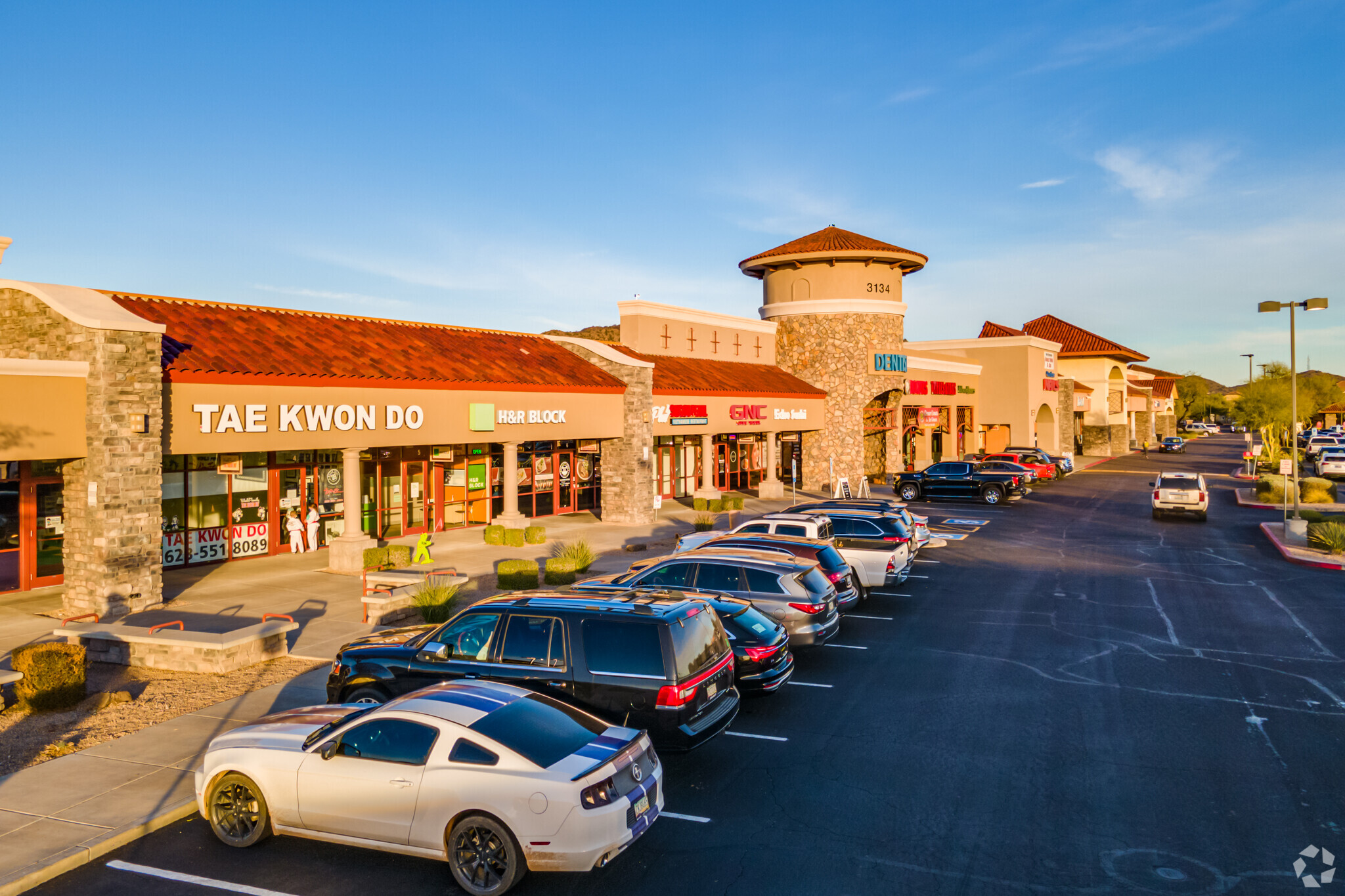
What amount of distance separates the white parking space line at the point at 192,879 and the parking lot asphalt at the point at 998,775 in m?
0.06

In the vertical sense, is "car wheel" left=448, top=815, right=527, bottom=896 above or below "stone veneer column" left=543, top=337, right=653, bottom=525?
below

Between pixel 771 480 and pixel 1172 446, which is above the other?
pixel 1172 446

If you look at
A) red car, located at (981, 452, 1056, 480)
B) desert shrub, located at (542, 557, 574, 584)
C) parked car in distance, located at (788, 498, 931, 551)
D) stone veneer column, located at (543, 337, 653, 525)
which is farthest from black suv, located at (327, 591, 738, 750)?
red car, located at (981, 452, 1056, 480)

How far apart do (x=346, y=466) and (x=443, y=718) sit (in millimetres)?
16470

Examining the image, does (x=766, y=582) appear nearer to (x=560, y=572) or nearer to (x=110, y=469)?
(x=560, y=572)

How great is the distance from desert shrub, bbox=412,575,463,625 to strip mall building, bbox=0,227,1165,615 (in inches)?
214

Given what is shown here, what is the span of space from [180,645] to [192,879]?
22.8ft

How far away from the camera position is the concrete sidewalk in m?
7.51

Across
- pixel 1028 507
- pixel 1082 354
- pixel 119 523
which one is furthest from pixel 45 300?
pixel 1082 354

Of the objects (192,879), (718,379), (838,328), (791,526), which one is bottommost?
(192,879)

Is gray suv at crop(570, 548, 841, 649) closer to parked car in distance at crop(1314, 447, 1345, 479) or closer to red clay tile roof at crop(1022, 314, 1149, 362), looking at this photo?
parked car in distance at crop(1314, 447, 1345, 479)

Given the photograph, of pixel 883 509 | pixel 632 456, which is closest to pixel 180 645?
pixel 883 509

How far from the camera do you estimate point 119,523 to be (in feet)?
53.8

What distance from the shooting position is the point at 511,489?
92.2 ft
